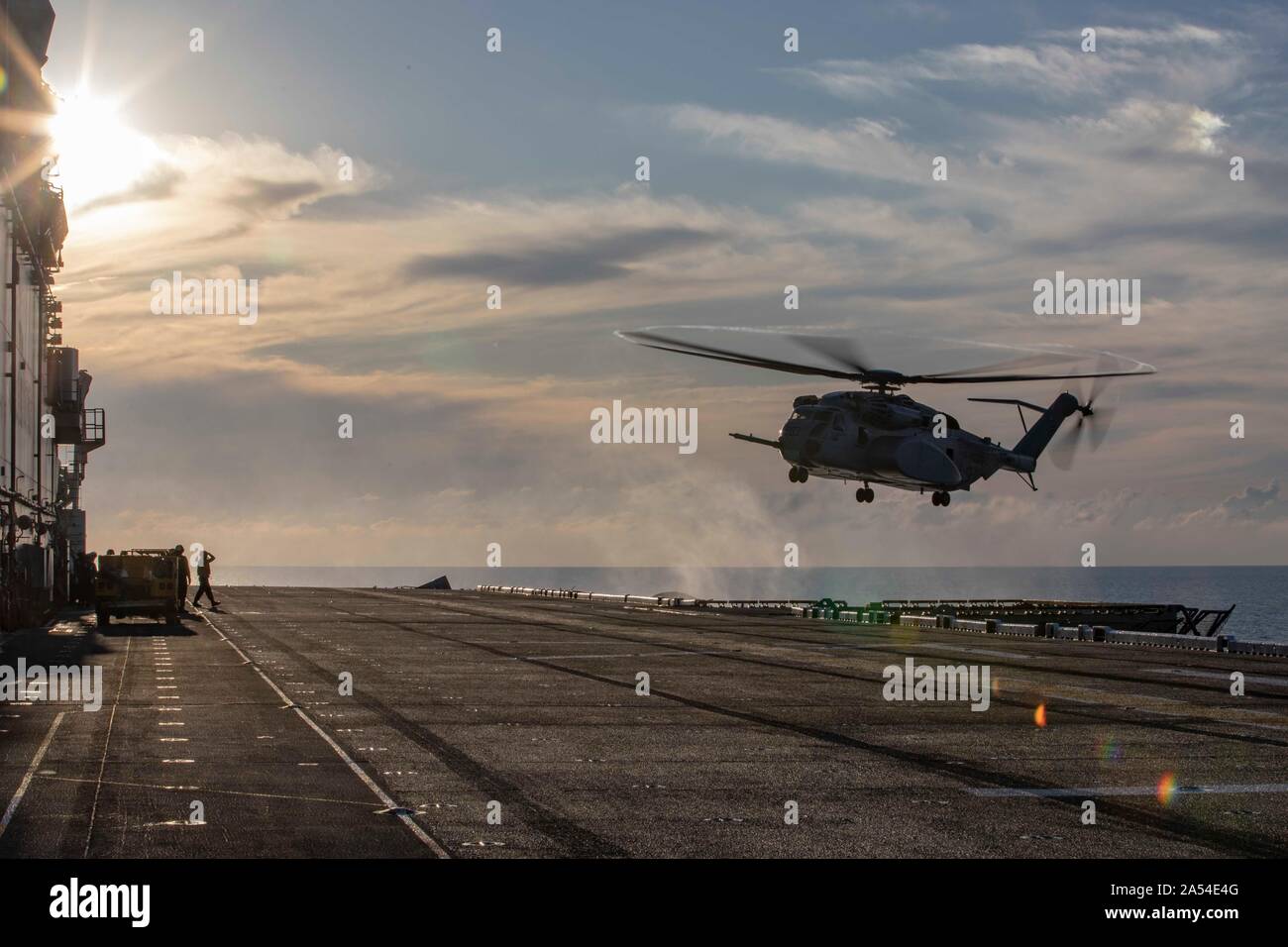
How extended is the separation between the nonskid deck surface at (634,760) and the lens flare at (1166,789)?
0.04 metres

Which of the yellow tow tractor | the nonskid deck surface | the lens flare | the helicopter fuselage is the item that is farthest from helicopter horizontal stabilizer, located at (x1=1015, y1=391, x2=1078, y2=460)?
the lens flare

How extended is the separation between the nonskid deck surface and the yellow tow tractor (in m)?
15.3

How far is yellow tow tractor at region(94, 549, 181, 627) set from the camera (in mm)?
54250

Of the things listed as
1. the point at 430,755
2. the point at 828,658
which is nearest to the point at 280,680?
the point at 430,755

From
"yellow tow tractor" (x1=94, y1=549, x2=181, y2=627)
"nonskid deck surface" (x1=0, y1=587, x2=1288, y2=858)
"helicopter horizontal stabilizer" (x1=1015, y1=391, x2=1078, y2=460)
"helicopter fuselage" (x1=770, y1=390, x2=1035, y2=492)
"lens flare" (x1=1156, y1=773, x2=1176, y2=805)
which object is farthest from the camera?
"helicopter horizontal stabilizer" (x1=1015, y1=391, x2=1078, y2=460)

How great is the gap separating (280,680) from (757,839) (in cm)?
1946

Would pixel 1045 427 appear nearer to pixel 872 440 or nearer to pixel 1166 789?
pixel 872 440

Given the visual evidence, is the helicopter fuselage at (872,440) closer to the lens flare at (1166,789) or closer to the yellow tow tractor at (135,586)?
the yellow tow tractor at (135,586)

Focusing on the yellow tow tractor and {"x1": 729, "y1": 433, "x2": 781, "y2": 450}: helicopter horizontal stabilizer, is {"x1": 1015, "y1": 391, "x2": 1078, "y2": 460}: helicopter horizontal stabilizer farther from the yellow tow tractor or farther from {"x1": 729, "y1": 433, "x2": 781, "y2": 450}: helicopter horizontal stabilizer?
the yellow tow tractor

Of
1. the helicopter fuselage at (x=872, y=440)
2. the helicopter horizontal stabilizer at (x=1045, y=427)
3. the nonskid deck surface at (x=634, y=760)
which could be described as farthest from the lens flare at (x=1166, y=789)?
the helicopter horizontal stabilizer at (x=1045, y=427)

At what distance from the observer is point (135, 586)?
181ft

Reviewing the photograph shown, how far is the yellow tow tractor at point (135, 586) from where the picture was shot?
54250 millimetres
